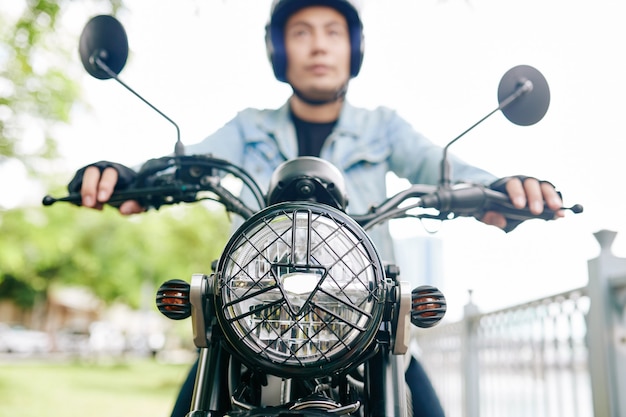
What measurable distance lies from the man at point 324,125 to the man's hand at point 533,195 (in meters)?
0.51

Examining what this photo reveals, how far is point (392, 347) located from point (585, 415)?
7.82 ft

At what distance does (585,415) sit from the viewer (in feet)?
9.47

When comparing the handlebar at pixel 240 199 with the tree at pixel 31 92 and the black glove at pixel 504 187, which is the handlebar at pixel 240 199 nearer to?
the black glove at pixel 504 187

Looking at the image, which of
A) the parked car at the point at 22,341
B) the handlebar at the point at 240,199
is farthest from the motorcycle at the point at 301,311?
the parked car at the point at 22,341

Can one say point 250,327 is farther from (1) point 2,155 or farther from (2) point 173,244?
(2) point 173,244

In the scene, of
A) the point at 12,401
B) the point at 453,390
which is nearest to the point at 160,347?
the point at 12,401

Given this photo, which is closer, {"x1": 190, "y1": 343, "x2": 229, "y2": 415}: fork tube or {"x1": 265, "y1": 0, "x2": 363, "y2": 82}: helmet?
{"x1": 190, "y1": 343, "x2": 229, "y2": 415}: fork tube

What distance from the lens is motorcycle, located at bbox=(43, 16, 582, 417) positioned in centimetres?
93

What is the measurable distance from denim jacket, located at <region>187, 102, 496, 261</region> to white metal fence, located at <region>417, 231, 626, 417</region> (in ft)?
3.82

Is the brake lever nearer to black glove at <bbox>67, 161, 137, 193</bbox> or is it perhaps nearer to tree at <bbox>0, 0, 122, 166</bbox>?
black glove at <bbox>67, 161, 137, 193</bbox>

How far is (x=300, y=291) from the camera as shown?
3.02 ft

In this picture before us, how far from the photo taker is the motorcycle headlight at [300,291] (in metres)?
0.93

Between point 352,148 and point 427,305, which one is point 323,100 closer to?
point 352,148

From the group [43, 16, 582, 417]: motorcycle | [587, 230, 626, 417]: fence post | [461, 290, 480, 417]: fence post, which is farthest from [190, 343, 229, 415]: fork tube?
[461, 290, 480, 417]: fence post
